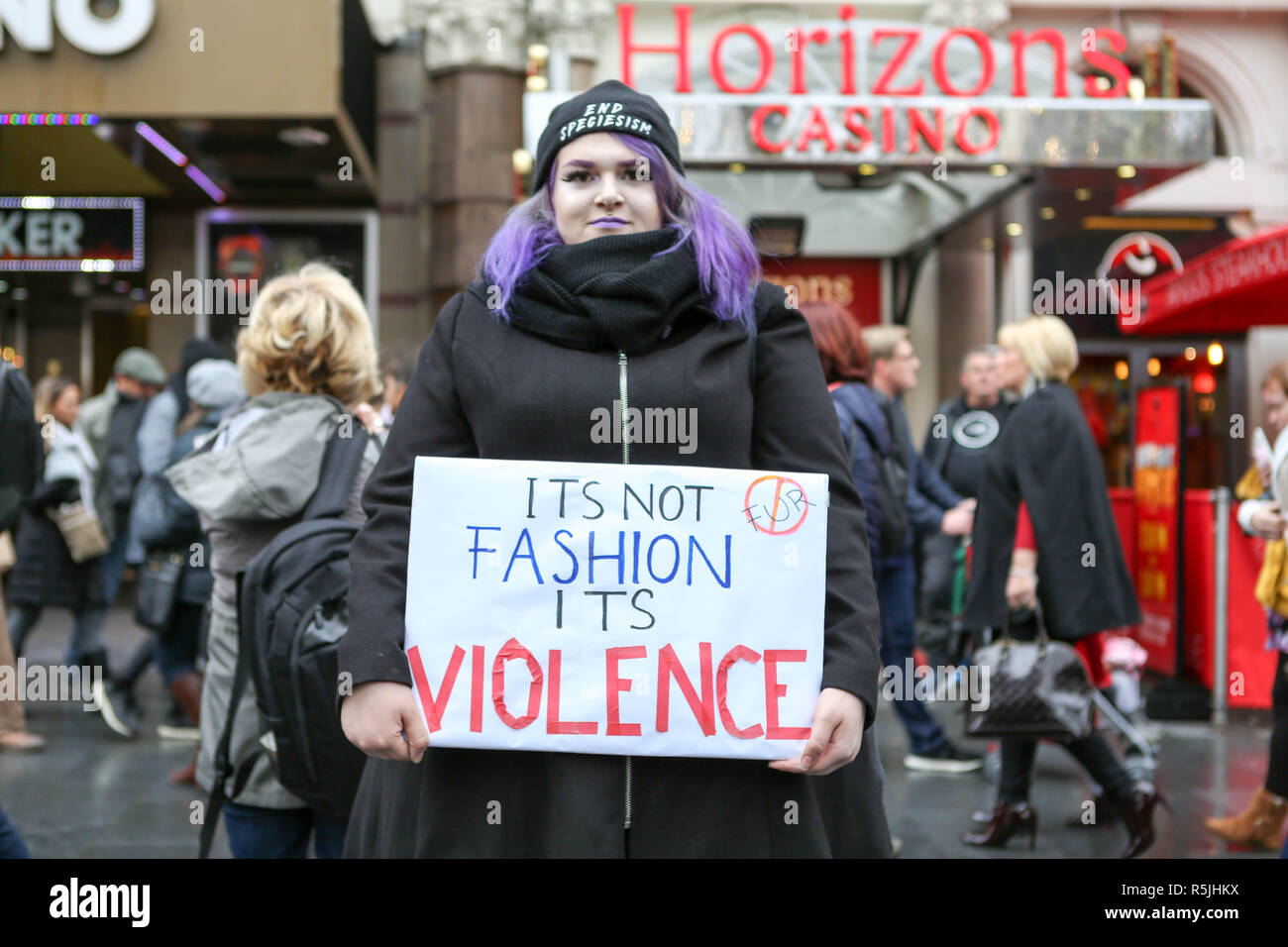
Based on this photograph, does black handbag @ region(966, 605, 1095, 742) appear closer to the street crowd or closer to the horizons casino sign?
the street crowd

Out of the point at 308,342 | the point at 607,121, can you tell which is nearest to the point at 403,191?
the point at 308,342

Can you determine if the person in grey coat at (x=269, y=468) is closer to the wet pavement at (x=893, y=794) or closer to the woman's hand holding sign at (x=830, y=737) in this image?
the woman's hand holding sign at (x=830, y=737)

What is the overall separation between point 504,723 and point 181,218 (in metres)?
10.7

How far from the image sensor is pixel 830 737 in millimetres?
2127

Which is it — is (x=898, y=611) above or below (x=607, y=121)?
below

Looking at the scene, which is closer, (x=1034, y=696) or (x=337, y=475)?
(x=337, y=475)

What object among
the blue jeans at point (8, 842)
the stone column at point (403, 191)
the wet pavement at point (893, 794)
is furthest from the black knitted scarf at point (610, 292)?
the stone column at point (403, 191)

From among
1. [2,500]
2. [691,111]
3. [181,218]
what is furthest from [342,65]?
[2,500]

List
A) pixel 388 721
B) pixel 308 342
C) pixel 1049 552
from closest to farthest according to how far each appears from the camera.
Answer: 1. pixel 388 721
2. pixel 308 342
3. pixel 1049 552

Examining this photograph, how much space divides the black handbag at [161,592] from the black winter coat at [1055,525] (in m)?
3.81

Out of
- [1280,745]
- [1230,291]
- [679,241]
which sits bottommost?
[1280,745]

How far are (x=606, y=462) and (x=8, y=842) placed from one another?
1.86 meters

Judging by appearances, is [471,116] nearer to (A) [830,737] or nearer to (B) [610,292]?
(B) [610,292]

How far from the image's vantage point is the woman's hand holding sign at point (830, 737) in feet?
6.93
